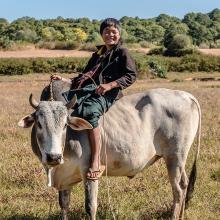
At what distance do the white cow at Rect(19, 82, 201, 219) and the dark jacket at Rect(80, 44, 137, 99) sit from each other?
0.38 meters

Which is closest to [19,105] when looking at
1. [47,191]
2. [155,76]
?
[47,191]

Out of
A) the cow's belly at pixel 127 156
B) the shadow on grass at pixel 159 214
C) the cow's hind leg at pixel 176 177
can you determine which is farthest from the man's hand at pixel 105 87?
the shadow on grass at pixel 159 214

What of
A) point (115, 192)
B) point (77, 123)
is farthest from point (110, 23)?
point (115, 192)

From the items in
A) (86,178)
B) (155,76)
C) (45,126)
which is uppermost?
(45,126)

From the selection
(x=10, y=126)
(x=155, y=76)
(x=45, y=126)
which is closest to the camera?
(x=45, y=126)

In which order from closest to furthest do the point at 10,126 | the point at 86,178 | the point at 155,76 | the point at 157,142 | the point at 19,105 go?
1. the point at 86,178
2. the point at 157,142
3. the point at 10,126
4. the point at 19,105
5. the point at 155,76

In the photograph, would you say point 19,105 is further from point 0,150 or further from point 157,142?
point 157,142

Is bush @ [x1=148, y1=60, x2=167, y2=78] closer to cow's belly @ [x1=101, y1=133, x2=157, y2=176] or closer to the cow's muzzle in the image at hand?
cow's belly @ [x1=101, y1=133, x2=157, y2=176]

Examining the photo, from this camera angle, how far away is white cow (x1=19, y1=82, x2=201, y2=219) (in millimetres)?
5480

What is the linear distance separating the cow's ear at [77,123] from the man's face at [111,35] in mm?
1007

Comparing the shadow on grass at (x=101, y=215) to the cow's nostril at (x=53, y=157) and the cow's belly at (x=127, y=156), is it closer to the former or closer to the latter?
the cow's belly at (x=127, y=156)

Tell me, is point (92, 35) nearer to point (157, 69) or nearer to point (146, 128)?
point (157, 69)

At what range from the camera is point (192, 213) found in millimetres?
6555

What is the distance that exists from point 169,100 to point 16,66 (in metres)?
30.4
